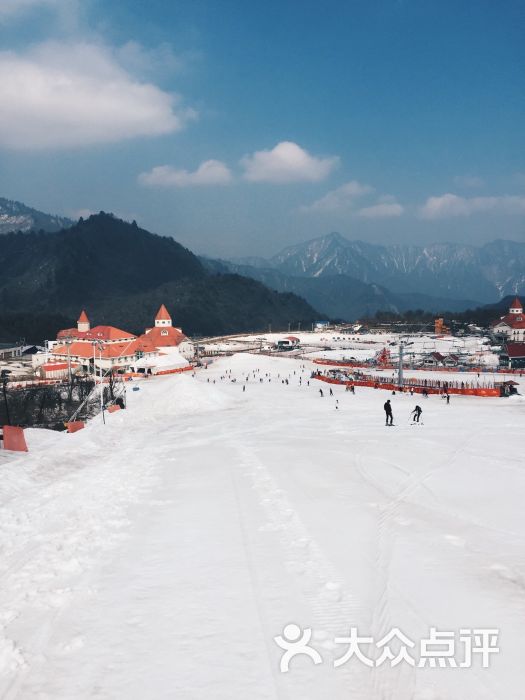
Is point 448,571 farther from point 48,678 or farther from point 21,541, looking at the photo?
point 21,541

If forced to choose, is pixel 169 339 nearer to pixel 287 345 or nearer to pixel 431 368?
pixel 287 345

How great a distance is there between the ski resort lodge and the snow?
53.5 meters

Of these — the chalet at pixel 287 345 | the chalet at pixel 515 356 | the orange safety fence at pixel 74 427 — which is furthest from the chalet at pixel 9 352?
the chalet at pixel 515 356

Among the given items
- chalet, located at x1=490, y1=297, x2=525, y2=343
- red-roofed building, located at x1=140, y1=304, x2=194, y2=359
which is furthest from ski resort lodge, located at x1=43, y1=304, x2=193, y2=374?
chalet, located at x1=490, y1=297, x2=525, y2=343

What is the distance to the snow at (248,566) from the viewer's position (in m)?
5.38

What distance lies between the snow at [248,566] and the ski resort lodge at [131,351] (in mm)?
53513

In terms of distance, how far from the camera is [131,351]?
258ft

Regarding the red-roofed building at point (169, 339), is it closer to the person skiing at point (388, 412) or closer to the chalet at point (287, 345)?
the chalet at point (287, 345)

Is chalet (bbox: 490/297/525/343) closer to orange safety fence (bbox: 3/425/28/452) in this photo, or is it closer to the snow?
the snow

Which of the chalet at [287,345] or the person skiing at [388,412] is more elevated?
the chalet at [287,345]

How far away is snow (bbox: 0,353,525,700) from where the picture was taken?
538cm

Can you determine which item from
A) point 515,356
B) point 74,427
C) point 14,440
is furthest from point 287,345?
point 14,440

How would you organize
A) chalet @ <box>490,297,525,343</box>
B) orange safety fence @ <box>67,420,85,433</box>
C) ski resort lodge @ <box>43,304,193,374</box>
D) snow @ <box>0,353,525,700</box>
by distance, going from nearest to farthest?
snow @ <box>0,353,525,700</box> → orange safety fence @ <box>67,420,85,433</box> → ski resort lodge @ <box>43,304,193,374</box> → chalet @ <box>490,297,525,343</box>

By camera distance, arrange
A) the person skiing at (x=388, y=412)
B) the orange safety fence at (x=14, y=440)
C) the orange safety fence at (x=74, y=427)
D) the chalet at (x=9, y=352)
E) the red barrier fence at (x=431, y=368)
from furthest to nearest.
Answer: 1. the chalet at (x=9, y=352)
2. the red barrier fence at (x=431, y=368)
3. the orange safety fence at (x=74, y=427)
4. the person skiing at (x=388, y=412)
5. the orange safety fence at (x=14, y=440)
